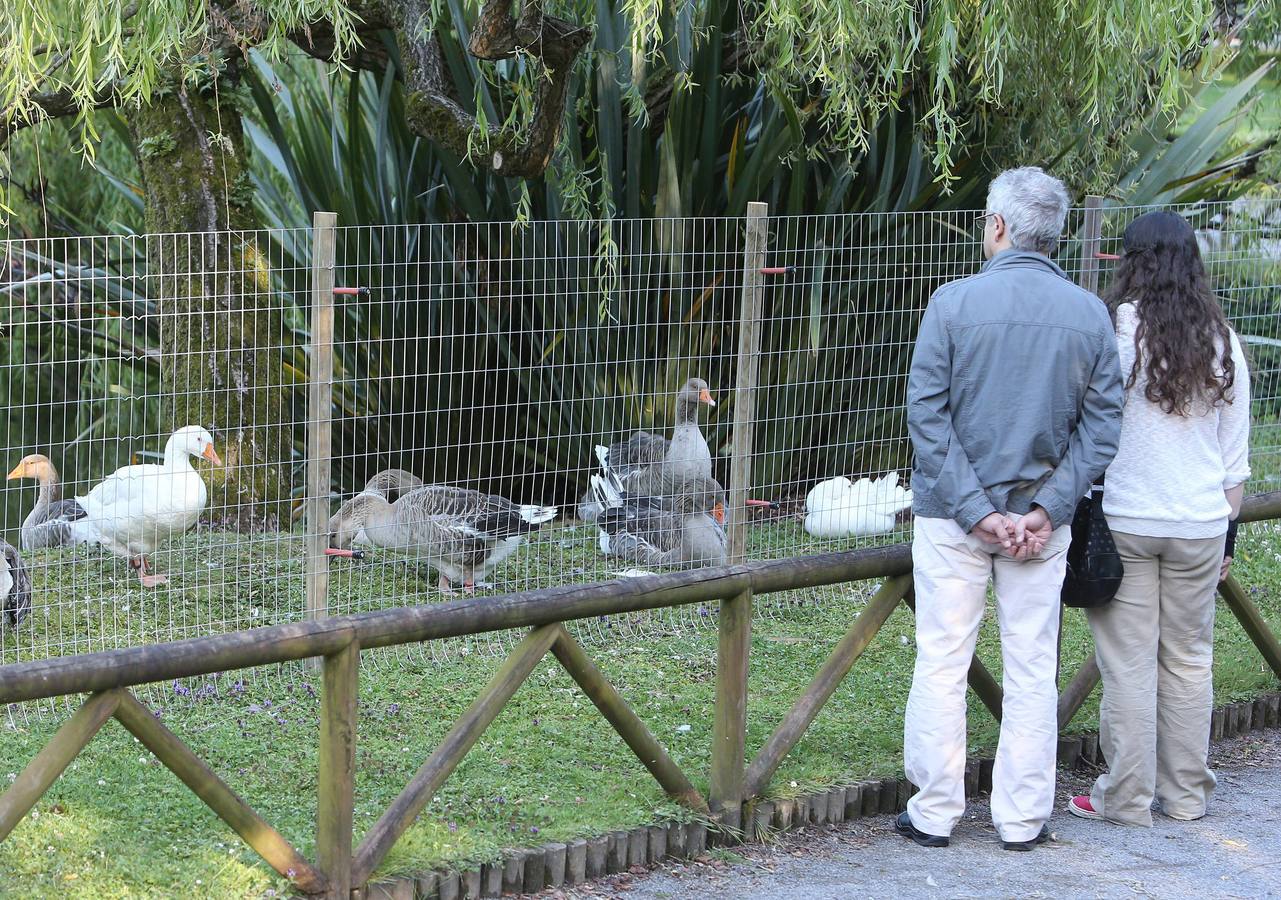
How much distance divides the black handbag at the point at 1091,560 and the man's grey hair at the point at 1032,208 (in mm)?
837

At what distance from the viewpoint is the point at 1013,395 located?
3.97 meters

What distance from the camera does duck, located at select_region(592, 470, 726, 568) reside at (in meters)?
6.70

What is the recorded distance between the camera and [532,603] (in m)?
3.78

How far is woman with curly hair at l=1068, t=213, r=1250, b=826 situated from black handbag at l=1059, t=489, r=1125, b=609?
0.07 metres

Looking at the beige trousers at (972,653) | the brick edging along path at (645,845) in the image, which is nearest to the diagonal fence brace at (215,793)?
the brick edging along path at (645,845)

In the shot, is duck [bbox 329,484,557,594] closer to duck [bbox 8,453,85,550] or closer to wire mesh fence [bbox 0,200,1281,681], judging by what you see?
wire mesh fence [bbox 0,200,1281,681]

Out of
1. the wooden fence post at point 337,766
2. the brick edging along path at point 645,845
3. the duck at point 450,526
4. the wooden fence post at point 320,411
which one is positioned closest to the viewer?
the wooden fence post at point 337,766

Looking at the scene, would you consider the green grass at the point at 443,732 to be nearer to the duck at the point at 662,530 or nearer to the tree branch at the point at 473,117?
the duck at the point at 662,530

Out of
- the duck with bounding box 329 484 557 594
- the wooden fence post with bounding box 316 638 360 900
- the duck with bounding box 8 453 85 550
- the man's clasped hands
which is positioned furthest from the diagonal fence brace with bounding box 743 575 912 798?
the duck with bounding box 8 453 85 550

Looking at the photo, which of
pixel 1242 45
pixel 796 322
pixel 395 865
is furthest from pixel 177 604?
pixel 1242 45

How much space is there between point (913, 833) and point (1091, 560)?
1044mm

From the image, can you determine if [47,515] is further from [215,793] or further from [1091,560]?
[1091,560]

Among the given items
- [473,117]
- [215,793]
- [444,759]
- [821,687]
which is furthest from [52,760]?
[473,117]

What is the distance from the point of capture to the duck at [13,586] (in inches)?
218
